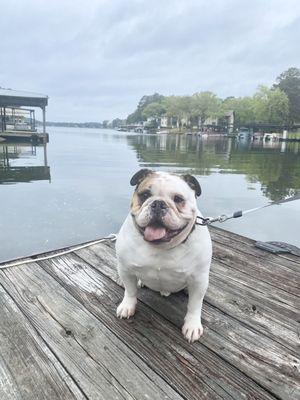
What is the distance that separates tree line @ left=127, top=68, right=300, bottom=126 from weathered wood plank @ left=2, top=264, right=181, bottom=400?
85018 millimetres

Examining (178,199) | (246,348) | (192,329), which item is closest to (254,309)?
(246,348)

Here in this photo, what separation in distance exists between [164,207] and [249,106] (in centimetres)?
10336

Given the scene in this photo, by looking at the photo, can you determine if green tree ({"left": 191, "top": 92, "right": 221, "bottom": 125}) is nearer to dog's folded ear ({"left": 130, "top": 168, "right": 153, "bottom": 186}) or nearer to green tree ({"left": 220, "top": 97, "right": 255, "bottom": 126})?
green tree ({"left": 220, "top": 97, "right": 255, "bottom": 126})

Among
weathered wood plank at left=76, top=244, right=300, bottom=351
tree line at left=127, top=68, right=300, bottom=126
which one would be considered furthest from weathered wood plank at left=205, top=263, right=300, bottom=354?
tree line at left=127, top=68, right=300, bottom=126

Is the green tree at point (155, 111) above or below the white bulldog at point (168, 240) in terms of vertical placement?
above

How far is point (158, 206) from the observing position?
7.06 feet

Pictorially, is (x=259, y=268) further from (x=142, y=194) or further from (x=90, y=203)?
(x=90, y=203)

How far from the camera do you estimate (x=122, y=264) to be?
254 centimetres

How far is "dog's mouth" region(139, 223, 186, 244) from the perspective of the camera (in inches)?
85.7

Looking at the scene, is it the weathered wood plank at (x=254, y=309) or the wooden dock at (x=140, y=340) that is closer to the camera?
the wooden dock at (x=140, y=340)

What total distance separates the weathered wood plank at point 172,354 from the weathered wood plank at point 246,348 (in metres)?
0.07

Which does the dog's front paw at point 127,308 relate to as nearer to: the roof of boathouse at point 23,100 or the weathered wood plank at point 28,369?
the weathered wood plank at point 28,369

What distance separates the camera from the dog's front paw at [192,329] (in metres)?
2.41

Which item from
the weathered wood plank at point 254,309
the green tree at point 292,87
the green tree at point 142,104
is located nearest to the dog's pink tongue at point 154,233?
the weathered wood plank at point 254,309
